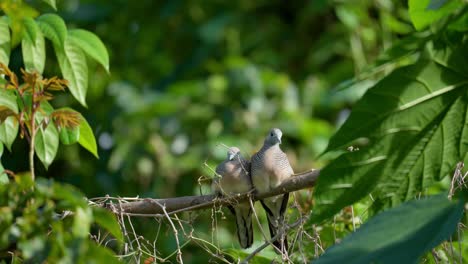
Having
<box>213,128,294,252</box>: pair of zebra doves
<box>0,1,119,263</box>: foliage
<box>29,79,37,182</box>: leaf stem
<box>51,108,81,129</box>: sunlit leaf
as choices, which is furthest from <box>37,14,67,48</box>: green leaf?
<box>213,128,294,252</box>: pair of zebra doves

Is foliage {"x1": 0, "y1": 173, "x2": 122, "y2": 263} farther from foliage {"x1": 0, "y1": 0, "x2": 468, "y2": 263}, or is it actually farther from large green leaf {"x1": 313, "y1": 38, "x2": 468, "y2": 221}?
foliage {"x1": 0, "y1": 0, "x2": 468, "y2": 263}

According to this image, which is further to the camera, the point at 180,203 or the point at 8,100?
the point at 180,203

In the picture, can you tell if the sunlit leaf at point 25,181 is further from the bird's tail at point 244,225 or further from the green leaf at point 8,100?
the bird's tail at point 244,225

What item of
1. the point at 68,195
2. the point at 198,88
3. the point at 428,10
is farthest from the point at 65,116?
the point at 198,88

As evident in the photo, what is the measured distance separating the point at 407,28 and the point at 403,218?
643cm

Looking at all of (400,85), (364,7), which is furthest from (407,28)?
(400,85)

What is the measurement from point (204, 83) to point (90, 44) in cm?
491

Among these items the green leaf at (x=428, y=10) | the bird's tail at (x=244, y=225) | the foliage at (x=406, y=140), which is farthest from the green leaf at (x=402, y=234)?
the bird's tail at (x=244, y=225)

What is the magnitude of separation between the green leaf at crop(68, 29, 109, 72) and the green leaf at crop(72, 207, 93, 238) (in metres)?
1.39

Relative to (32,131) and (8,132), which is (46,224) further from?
(8,132)

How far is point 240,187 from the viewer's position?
398 centimetres

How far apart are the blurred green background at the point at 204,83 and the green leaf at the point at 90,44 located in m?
3.28

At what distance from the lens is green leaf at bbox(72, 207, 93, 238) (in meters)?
1.83

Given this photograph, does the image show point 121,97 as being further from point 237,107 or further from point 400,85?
point 400,85
